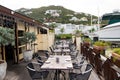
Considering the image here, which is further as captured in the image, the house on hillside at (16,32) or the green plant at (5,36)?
the house on hillside at (16,32)

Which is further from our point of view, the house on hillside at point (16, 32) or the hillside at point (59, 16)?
the hillside at point (59, 16)

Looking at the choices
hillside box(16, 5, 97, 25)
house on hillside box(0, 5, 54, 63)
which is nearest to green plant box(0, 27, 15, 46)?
house on hillside box(0, 5, 54, 63)

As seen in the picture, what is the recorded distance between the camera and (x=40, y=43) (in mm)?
17359

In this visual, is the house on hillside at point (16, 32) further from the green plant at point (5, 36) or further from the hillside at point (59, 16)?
the hillside at point (59, 16)

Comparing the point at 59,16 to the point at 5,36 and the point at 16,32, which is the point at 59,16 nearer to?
the point at 16,32

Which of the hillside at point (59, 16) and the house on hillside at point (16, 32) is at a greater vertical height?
the hillside at point (59, 16)

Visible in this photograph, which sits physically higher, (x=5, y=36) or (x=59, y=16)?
(x=59, y=16)

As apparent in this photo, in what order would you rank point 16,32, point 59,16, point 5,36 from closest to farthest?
point 5,36, point 16,32, point 59,16

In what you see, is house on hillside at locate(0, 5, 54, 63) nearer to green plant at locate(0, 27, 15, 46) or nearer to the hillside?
green plant at locate(0, 27, 15, 46)

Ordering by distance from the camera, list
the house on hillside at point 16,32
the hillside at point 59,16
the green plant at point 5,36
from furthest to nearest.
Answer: the hillside at point 59,16 < the house on hillside at point 16,32 < the green plant at point 5,36

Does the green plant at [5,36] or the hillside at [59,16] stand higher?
the hillside at [59,16]

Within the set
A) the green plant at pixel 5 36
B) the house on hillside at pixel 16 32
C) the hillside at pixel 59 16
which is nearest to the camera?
the green plant at pixel 5 36

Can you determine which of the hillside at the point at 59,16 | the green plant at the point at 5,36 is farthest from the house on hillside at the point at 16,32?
the hillside at the point at 59,16

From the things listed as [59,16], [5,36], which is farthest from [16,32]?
[59,16]
